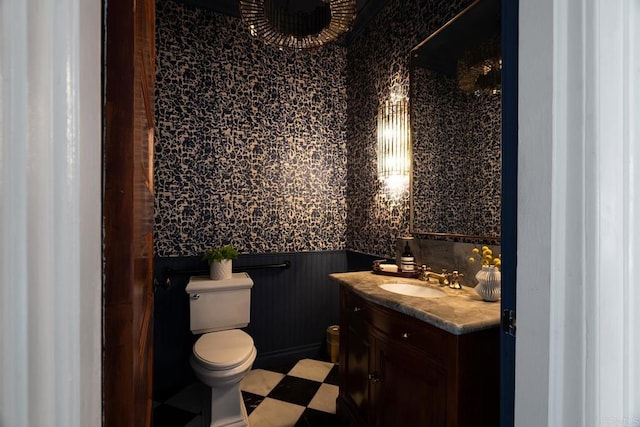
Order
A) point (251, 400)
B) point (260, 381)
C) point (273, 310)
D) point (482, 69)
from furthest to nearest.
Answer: point (273, 310) → point (260, 381) → point (251, 400) → point (482, 69)

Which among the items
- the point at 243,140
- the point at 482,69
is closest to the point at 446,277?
the point at 482,69

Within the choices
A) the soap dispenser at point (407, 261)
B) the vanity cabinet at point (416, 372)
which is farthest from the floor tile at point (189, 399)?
the soap dispenser at point (407, 261)

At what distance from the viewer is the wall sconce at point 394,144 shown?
2195 millimetres

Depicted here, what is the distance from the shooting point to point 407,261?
6.48ft

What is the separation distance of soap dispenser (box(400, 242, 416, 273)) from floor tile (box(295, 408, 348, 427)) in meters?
1.04

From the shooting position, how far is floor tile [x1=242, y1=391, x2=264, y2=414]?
2098 millimetres

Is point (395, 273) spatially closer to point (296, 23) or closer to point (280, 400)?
point (280, 400)

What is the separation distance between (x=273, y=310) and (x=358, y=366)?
1133 millimetres

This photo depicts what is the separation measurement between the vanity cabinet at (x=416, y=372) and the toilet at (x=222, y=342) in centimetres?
69

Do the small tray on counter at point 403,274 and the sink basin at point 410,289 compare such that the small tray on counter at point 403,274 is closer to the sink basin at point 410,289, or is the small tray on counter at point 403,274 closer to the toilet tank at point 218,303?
the sink basin at point 410,289
